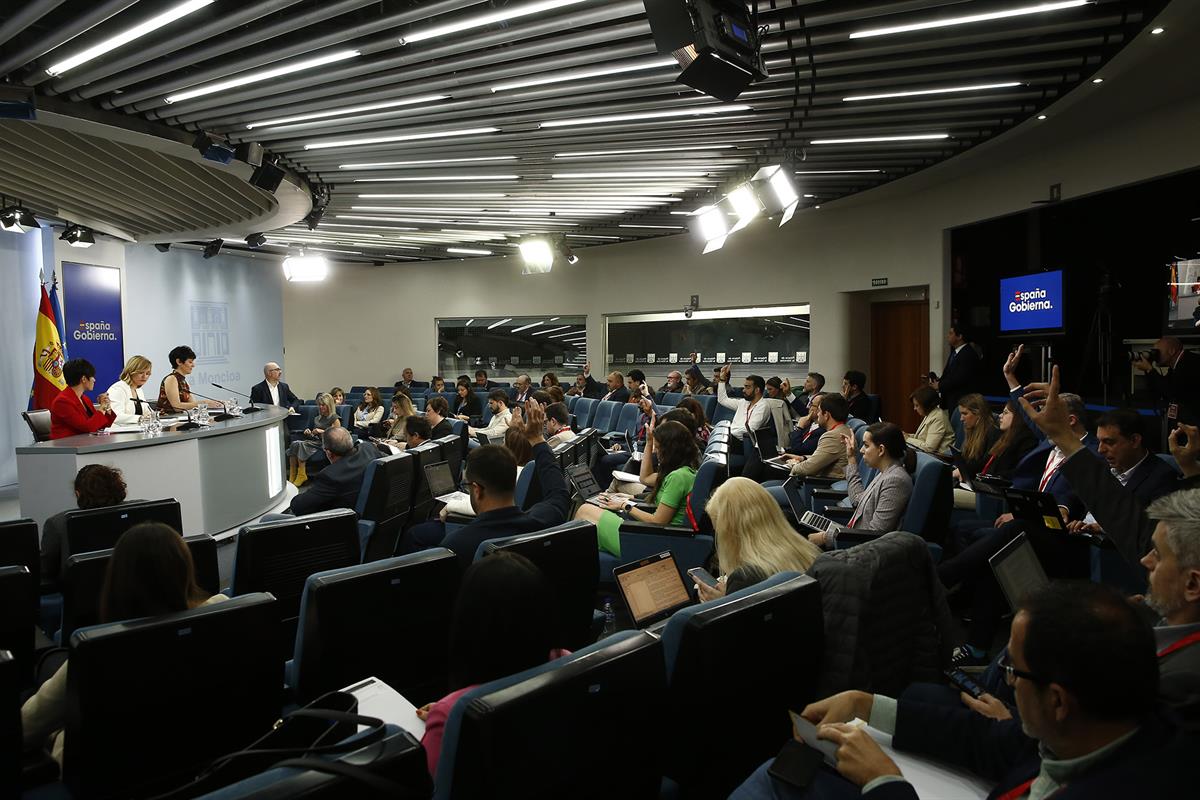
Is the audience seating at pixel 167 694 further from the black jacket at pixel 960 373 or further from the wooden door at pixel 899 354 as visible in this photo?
the wooden door at pixel 899 354

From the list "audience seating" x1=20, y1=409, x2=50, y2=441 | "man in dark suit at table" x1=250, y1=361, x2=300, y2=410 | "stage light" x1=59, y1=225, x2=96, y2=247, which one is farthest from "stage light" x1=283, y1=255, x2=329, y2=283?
"audience seating" x1=20, y1=409, x2=50, y2=441

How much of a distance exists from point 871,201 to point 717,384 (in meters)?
3.43

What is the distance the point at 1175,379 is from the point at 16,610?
23.9 feet

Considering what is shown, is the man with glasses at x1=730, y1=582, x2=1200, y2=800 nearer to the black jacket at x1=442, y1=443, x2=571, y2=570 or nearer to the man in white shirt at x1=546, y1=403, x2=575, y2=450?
the black jacket at x1=442, y1=443, x2=571, y2=570

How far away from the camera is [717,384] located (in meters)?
11.7

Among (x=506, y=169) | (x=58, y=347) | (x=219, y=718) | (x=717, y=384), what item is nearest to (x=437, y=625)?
(x=219, y=718)

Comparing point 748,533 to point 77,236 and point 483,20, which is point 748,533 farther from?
point 77,236

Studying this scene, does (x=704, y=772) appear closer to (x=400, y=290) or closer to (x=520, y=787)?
(x=520, y=787)

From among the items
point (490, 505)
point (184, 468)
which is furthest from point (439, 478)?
point (184, 468)

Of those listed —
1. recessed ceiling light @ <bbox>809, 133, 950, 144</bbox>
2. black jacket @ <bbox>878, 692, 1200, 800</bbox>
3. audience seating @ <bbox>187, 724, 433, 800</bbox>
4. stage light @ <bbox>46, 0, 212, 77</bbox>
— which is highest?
stage light @ <bbox>46, 0, 212, 77</bbox>

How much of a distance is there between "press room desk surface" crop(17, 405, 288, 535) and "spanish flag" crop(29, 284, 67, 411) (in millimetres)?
2777

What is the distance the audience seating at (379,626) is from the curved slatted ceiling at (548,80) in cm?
312

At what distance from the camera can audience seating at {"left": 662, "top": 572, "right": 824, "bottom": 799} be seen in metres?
1.80

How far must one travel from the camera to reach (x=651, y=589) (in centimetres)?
285
